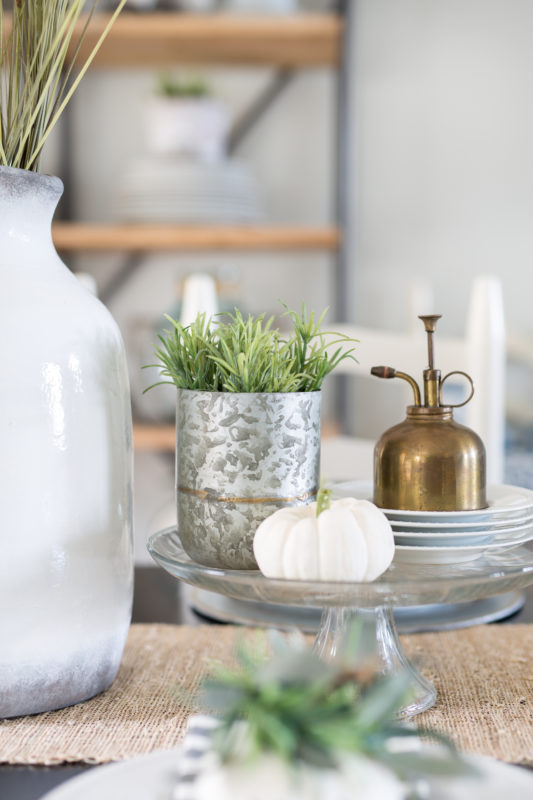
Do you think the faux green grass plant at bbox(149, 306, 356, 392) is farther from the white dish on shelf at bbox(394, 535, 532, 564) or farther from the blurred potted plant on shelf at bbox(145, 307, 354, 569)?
the white dish on shelf at bbox(394, 535, 532, 564)

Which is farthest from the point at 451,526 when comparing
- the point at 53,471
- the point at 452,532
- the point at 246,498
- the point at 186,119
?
the point at 186,119

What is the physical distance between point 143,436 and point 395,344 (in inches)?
28.9

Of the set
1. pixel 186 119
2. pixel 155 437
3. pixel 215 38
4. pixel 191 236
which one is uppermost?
pixel 215 38

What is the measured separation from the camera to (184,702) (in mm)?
515

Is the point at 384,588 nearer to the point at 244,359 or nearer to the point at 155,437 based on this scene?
the point at 244,359

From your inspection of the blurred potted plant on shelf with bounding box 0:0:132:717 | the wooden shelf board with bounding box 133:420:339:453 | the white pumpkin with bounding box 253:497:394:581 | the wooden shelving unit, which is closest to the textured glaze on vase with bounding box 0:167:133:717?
the blurred potted plant on shelf with bounding box 0:0:132:717

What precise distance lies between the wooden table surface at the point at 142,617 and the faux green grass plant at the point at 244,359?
21cm

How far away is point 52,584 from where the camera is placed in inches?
19.4

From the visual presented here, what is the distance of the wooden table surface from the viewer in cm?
41

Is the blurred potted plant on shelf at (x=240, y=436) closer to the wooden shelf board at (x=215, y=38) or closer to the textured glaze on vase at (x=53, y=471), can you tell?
the textured glaze on vase at (x=53, y=471)

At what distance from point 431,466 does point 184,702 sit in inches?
7.8

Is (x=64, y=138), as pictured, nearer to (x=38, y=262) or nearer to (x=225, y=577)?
Answer: (x=38, y=262)

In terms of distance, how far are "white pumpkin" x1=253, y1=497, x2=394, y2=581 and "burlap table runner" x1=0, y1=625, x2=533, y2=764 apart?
0.05 m

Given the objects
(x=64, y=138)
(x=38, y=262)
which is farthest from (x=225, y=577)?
(x=64, y=138)
